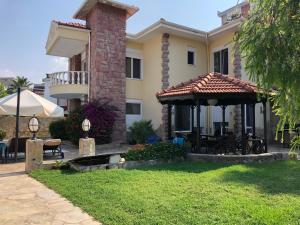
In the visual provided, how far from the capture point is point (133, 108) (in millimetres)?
20234

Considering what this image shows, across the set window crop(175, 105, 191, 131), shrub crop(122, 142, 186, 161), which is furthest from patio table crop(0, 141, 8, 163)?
window crop(175, 105, 191, 131)

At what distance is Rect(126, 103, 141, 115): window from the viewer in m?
20.0

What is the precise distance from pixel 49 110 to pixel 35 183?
15.4 feet

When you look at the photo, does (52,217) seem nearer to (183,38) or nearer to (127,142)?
(127,142)

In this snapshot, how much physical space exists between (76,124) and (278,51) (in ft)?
47.4

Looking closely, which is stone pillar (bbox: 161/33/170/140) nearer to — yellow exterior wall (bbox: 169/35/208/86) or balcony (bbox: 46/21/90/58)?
yellow exterior wall (bbox: 169/35/208/86)

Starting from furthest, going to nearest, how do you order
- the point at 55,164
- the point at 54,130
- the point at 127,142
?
the point at 54,130 → the point at 127,142 → the point at 55,164

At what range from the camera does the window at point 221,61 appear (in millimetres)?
19478

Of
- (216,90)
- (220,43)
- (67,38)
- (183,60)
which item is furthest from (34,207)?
(220,43)

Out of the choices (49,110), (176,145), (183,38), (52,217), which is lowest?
(52,217)

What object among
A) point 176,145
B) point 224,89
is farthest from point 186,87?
point 176,145

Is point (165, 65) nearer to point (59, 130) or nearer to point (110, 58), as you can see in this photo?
point (110, 58)

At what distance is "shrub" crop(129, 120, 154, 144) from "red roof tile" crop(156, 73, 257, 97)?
501 cm

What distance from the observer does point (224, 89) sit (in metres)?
12.2
